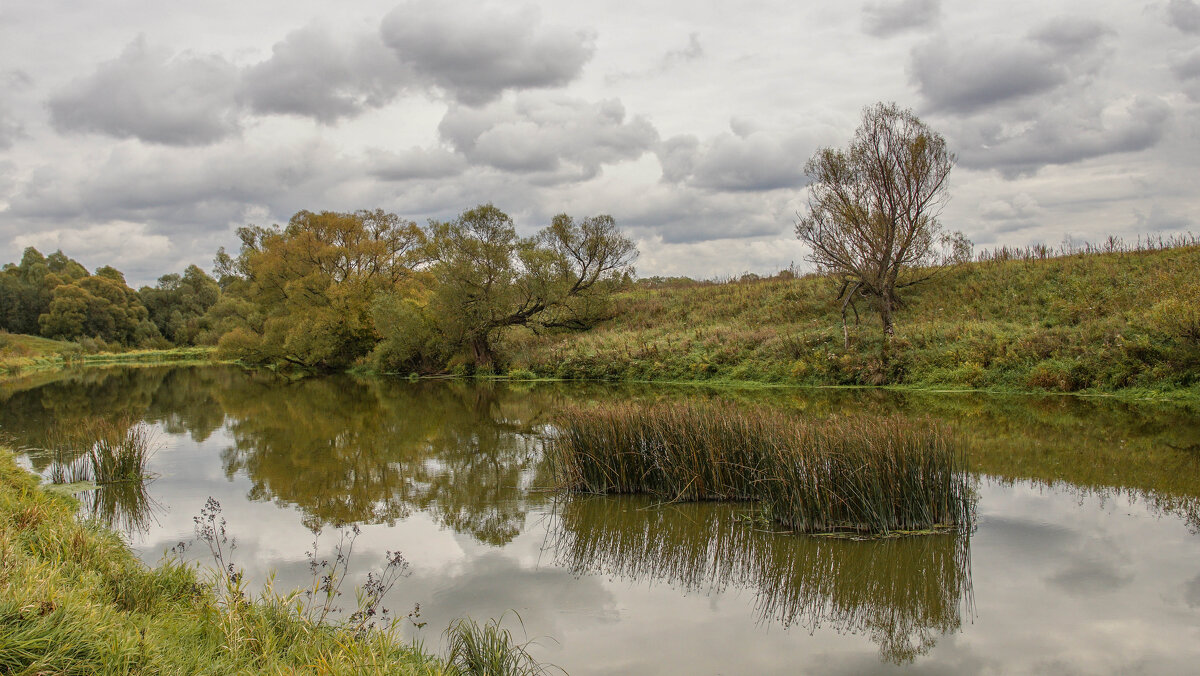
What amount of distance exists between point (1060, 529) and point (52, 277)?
100786 mm

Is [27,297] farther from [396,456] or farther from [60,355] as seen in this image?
[396,456]

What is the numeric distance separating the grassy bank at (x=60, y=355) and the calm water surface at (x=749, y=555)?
54.0 meters

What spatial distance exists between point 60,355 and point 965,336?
75719mm

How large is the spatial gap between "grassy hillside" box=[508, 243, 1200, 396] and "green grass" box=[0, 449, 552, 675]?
68.5ft

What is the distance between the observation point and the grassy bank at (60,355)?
58438mm

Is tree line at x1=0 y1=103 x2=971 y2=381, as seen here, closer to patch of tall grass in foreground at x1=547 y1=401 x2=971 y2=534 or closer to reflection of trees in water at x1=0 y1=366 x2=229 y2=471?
reflection of trees in water at x1=0 y1=366 x2=229 y2=471

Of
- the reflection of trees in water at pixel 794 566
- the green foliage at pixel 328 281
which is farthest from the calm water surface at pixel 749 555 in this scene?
the green foliage at pixel 328 281

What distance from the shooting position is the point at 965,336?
24.5 metres

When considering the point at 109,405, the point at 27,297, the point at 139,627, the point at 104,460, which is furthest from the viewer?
the point at 27,297

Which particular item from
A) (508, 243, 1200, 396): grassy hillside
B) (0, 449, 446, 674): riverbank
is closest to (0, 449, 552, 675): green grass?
(0, 449, 446, 674): riverbank

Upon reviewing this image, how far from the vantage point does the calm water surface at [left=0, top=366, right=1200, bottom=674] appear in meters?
5.82

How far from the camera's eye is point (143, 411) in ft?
82.3

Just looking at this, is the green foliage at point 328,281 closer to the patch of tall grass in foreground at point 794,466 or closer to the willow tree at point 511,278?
the willow tree at point 511,278

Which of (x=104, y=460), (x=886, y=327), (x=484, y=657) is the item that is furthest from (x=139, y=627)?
(x=886, y=327)
